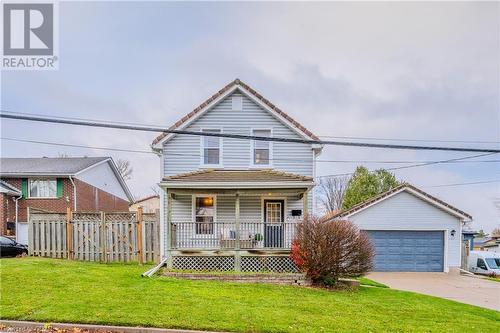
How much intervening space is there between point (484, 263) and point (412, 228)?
8280 mm

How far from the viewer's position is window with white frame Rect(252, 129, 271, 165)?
47.1 ft

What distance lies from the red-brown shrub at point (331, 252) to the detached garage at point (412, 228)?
7.14m

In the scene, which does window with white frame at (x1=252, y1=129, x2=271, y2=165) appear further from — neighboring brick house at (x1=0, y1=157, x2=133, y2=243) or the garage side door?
neighboring brick house at (x1=0, y1=157, x2=133, y2=243)

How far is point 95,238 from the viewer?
40.4ft

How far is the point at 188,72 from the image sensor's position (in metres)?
18.0

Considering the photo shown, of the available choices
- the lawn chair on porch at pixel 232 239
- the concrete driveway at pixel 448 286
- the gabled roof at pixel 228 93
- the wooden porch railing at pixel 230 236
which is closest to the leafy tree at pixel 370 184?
the concrete driveway at pixel 448 286

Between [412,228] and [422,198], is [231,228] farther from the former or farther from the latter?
[422,198]

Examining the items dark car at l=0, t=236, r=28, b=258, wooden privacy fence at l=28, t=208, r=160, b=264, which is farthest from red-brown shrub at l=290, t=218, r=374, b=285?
dark car at l=0, t=236, r=28, b=258

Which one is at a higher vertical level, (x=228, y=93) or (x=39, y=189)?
(x=228, y=93)

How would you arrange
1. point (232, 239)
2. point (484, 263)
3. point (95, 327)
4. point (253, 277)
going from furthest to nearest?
1. point (484, 263)
2. point (232, 239)
3. point (253, 277)
4. point (95, 327)

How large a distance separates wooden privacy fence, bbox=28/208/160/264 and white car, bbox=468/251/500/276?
69.7 feet

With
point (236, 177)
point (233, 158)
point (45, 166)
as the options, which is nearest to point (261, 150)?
point (233, 158)

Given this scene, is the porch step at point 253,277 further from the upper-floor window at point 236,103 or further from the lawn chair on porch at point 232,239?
the upper-floor window at point 236,103

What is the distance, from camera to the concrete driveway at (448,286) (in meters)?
10.6
